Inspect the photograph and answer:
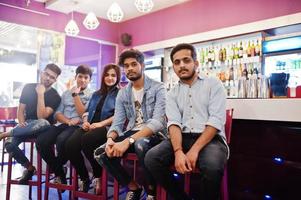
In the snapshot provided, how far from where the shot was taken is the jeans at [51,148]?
2389 millimetres

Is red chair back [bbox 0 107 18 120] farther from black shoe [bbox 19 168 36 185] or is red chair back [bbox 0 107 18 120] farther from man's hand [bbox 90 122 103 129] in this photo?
man's hand [bbox 90 122 103 129]

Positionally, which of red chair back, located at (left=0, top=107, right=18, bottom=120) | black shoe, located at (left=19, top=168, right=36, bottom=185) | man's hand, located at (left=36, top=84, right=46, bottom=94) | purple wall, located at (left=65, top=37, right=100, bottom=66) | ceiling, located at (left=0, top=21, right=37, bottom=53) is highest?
ceiling, located at (left=0, top=21, right=37, bottom=53)

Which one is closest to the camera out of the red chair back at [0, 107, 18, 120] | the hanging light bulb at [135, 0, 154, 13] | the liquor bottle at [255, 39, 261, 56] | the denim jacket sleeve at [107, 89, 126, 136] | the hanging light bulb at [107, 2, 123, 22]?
the denim jacket sleeve at [107, 89, 126, 136]

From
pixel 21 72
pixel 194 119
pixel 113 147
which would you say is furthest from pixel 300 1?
pixel 21 72

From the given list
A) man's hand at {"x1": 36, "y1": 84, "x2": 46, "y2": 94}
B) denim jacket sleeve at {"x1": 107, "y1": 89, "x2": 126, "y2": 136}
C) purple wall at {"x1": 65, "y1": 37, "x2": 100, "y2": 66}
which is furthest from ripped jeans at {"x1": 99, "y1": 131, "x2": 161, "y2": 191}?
purple wall at {"x1": 65, "y1": 37, "x2": 100, "y2": 66}

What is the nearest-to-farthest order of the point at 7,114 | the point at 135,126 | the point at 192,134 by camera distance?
the point at 192,134, the point at 135,126, the point at 7,114

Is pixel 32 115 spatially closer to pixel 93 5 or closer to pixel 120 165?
pixel 120 165

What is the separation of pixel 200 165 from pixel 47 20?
15.5ft

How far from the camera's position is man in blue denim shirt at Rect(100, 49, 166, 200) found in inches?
72.1

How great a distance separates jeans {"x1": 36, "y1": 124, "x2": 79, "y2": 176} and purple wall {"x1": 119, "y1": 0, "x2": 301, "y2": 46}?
125 inches

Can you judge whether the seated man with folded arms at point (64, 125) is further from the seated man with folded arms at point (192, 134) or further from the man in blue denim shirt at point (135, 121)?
the seated man with folded arms at point (192, 134)

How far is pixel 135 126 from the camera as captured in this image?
2.10 m

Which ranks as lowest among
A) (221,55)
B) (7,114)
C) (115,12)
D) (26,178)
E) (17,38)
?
(26,178)

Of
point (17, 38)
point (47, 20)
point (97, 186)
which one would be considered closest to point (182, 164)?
point (97, 186)
